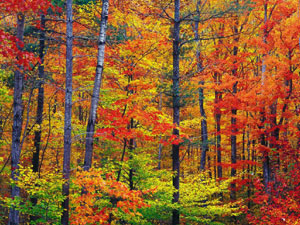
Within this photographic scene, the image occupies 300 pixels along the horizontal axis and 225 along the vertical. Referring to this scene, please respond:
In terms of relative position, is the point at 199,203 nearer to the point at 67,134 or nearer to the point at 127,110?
the point at 127,110

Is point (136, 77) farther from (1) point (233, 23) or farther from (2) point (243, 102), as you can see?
(1) point (233, 23)

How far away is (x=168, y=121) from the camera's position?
1096 cm

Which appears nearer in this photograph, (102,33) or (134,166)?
(102,33)

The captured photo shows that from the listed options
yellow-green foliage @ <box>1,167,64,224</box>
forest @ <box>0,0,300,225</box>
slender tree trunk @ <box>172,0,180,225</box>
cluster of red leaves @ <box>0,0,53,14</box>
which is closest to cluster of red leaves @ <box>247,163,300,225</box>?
forest @ <box>0,0,300,225</box>

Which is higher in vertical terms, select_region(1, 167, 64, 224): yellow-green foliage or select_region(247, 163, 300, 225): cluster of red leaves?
select_region(1, 167, 64, 224): yellow-green foliage

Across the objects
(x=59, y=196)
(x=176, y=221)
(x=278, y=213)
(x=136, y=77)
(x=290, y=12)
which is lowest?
(x=176, y=221)

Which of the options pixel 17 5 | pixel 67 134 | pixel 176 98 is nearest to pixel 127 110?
pixel 176 98

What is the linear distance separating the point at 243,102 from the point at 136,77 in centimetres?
630

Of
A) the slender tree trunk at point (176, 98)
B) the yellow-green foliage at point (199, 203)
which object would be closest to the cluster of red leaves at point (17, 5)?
the slender tree trunk at point (176, 98)

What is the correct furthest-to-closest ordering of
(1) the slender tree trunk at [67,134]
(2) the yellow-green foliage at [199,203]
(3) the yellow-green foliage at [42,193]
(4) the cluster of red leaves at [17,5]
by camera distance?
(2) the yellow-green foliage at [199,203] < (1) the slender tree trunk at [67,134] < (3) the yellow-green foliage at [42,193] < (4) the cluster of red leaves at [17,5]

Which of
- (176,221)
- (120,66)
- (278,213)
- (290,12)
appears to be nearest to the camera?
(278,213)

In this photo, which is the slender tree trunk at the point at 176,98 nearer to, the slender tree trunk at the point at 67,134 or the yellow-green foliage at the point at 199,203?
the yellow-green foliage at the point at 199,203

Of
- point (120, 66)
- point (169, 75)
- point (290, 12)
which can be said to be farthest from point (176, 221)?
point (290, 12)

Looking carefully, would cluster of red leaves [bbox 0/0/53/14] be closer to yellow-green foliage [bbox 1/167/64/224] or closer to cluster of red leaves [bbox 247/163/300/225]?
yellow-green foliage [bbox 1/167/64/224]
